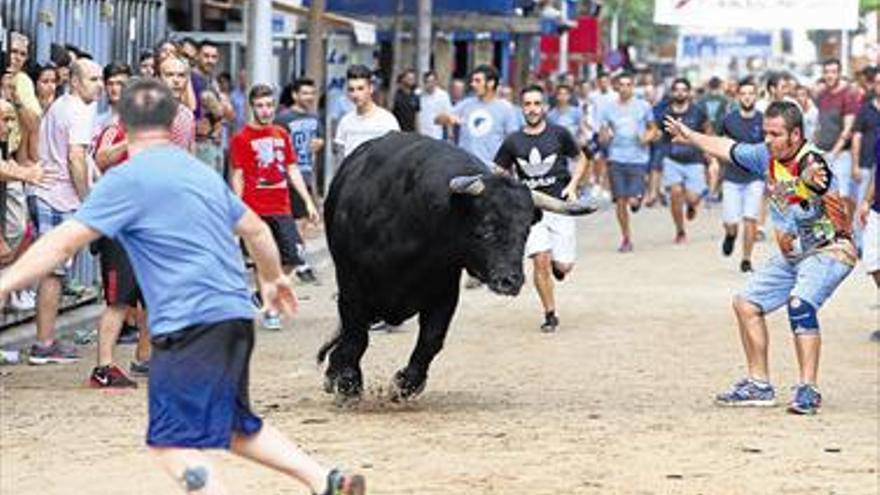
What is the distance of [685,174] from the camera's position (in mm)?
24750

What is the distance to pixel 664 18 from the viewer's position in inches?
882

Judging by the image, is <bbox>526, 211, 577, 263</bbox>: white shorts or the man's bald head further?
<bbox>526, 211, 577, 263</bbox>: white shorts

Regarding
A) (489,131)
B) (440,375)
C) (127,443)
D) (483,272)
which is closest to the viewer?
(127,443)

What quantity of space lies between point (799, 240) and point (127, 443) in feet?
12.2

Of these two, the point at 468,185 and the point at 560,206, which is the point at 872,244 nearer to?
the point at 560,206

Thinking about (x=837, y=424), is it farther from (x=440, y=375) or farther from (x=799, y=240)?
(x=440, y=375)

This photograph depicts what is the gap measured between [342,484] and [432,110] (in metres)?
18.5

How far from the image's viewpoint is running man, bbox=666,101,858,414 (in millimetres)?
12086

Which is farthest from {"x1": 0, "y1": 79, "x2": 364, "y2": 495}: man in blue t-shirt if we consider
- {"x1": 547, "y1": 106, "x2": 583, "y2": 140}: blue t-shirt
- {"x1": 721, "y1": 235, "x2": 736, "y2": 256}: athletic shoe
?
{"x1": 547, "y1": 106, "x2": 583, "y2": 140}: blue t-shirt

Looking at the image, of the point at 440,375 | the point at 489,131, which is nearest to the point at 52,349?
the point at 440,375

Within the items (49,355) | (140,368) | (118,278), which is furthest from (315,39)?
(118,278)

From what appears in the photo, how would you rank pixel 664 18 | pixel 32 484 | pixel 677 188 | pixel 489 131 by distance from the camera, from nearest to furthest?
pixel 32 484
pixel 489 131
pixel 664 18
pixel 677 188

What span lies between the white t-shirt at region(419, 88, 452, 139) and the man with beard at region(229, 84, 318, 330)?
982 centimetres

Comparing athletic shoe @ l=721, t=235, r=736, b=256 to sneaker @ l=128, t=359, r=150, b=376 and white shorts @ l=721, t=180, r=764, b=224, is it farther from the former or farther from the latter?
sneaker @ l=128, t=359, r=150, b=376
